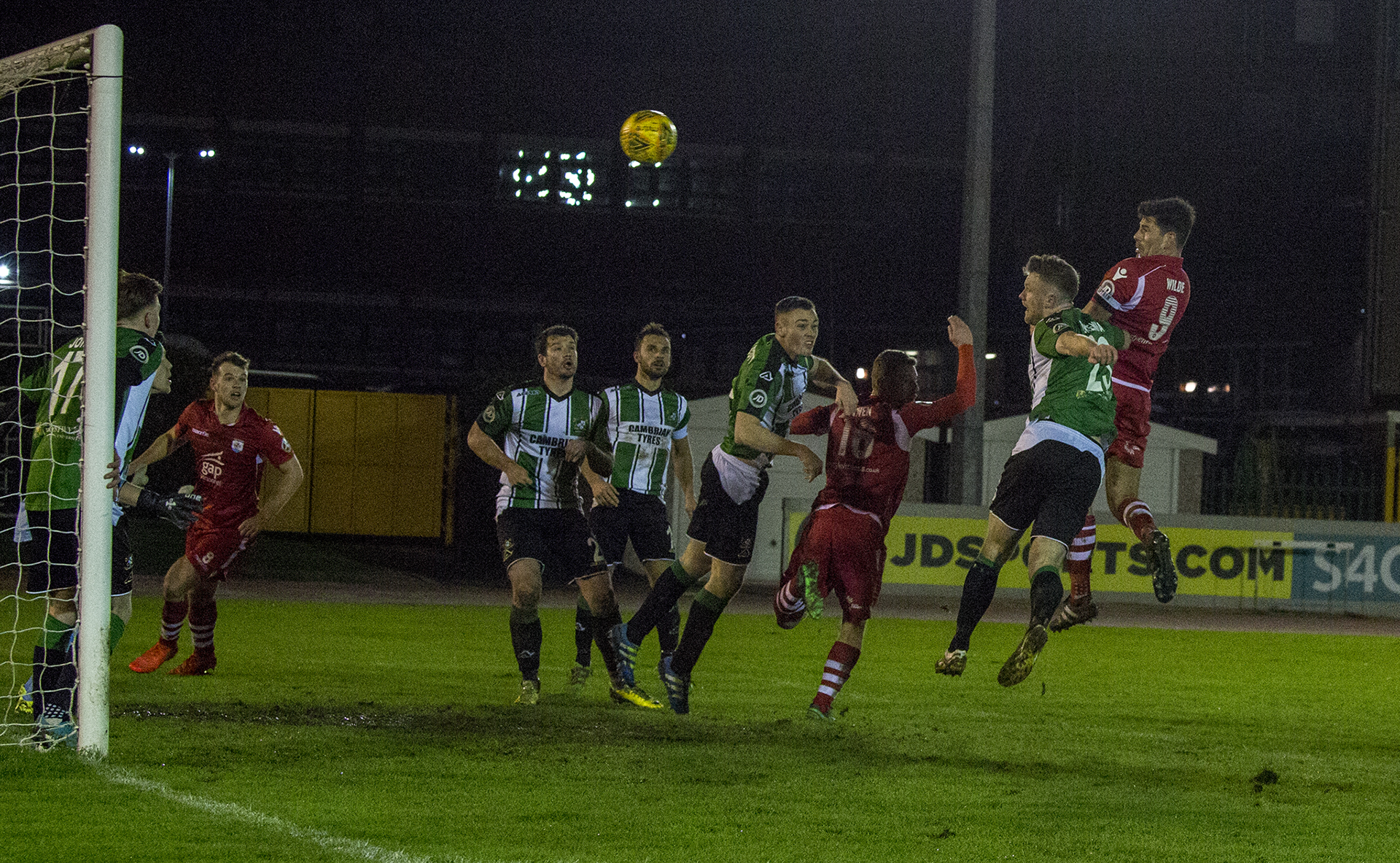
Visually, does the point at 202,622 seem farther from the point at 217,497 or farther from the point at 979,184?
the point at 979,184

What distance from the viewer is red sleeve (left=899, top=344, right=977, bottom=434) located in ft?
22.9

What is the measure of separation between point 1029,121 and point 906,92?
3260 millimetres

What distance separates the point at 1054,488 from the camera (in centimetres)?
641

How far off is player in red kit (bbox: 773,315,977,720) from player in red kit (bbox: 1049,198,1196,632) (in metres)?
1.12

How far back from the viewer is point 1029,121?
3631cm

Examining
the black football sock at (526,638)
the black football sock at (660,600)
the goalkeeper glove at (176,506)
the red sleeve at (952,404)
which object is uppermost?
the red sleeve at (952,404)

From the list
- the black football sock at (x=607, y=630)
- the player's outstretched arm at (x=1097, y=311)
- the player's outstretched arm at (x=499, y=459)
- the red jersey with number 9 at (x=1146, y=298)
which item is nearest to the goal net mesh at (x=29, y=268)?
the player's outstretched arm at (x=499, y=459)

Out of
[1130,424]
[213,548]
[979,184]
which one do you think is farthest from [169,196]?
[1130,424]

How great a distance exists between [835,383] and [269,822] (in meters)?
3.83

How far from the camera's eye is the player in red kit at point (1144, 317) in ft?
21.1

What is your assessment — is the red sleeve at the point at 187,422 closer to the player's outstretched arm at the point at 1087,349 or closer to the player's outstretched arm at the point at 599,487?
the player's outstretched arm at the point at 599,487

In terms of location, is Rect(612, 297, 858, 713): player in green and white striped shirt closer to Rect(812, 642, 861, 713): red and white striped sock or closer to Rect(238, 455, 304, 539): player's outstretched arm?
Rect(812, 642, 861, 713): red and white striped sock

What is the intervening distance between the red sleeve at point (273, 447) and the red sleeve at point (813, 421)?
360cm

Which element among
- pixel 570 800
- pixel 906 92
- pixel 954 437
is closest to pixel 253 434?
pixel 570 800
